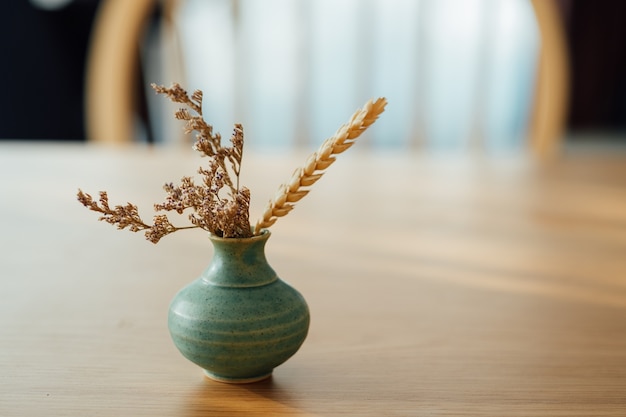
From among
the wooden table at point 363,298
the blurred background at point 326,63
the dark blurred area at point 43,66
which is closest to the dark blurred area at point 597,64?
the blurred background at point 326,63

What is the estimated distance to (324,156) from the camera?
42cm

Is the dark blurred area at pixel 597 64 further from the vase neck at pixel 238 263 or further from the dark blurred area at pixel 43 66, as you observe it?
the vase neck at pixel 238 263

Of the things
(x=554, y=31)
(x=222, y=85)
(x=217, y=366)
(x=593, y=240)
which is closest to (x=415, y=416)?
(x=217, y=366)

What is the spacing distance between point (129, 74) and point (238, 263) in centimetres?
122

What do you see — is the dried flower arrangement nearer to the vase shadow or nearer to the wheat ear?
the wheat ear

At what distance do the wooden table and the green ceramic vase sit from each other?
28 mm

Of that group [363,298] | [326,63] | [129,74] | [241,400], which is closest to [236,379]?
[241,400]

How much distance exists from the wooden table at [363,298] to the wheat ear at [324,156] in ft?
0.40

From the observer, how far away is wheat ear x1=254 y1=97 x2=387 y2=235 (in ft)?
1.31

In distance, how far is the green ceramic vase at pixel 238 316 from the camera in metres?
0.45

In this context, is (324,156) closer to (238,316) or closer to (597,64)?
(238,316)

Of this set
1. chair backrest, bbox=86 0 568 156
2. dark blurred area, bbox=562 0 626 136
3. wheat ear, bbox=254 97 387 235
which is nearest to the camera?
wheat ear, bbox=254 97 387 235

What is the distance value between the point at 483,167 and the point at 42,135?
2001 millimetres

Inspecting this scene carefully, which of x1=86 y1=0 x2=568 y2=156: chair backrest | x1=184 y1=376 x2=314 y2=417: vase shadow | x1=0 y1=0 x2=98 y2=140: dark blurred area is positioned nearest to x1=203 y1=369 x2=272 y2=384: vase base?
x1=184 y1=376 x2=314 y2=417: vase shadow
